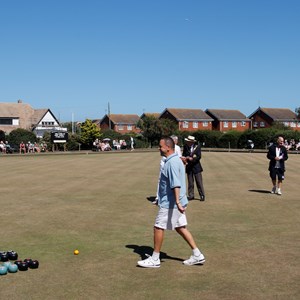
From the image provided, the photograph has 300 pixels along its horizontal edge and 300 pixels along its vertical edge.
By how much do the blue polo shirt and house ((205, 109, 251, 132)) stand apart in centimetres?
9096

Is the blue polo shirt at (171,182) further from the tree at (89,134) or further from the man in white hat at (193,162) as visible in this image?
the tree at (89,134)

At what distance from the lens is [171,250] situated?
7699 millimetres

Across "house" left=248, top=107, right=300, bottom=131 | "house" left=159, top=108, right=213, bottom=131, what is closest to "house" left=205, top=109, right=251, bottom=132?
"house" left=159, top=108, right=213, bottom=131

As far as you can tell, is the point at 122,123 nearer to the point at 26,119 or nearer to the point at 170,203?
the point at 26,119

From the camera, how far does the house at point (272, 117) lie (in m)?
97.1

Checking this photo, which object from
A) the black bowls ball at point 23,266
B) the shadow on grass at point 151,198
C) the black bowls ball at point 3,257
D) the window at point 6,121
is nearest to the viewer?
the black bowls ball at point 23,266

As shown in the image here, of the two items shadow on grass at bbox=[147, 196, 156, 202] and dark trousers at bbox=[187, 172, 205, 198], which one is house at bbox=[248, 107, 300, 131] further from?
shadow on grass at bbox=[147, 196, 156, 202]

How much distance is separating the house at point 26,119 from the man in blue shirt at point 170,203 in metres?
71.0

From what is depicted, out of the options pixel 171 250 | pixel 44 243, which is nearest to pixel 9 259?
pixel 44 243

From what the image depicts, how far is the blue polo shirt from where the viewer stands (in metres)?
6.56

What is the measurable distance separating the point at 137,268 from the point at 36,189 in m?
9.58

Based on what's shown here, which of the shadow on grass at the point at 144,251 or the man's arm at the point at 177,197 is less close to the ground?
→ the man's arm at the point at 177,197

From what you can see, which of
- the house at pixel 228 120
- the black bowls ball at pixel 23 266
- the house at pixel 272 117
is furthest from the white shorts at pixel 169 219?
the house at pixel 272 117

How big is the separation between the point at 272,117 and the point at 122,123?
Answer: 33.8 meters
